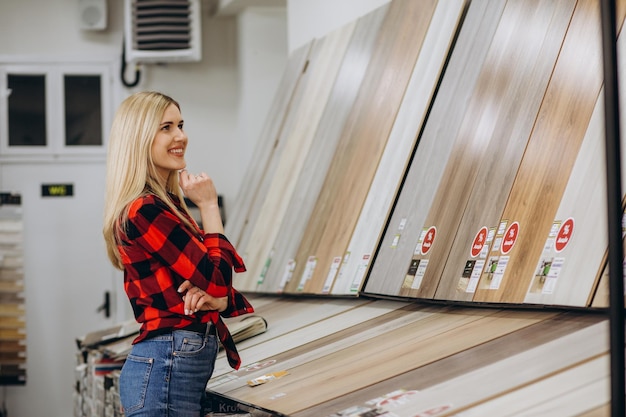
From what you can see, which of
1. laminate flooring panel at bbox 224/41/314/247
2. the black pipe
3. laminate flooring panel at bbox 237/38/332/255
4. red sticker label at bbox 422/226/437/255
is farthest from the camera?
laminate flooring panel at bbox 224/41/314/247

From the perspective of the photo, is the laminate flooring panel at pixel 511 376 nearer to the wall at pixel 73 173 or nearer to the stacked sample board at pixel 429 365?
the stacked sample board at pixel 429 365

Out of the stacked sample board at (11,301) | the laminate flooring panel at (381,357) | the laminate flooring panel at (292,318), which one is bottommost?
the stacked sample board at (11,301)

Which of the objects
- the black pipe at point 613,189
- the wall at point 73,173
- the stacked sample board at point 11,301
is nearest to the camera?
the black pipe at point 613,189

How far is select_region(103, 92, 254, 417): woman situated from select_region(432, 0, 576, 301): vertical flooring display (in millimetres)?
778

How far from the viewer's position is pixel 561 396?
6.09 ft

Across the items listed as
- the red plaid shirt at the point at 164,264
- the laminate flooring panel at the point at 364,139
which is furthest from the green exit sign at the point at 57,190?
the red plaid shirt at the point at 164,264

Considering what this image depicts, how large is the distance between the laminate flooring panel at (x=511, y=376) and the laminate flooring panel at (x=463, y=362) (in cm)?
3

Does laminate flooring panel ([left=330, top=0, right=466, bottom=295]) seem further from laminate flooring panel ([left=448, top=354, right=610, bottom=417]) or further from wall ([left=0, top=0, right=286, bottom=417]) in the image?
wall ([left=0, top=0, right=286, bottom=417])

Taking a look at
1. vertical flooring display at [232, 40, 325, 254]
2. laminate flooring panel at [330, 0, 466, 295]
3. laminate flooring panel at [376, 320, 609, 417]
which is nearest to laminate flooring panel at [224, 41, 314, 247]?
vertical flooring display at [232, 40, 325, 254]

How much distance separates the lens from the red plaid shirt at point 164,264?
7.22 feet

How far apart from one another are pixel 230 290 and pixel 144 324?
0.80ft

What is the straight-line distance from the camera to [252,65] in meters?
6.38

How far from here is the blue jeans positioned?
2213mm

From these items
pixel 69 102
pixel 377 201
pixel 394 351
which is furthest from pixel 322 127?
pixel 69 102
